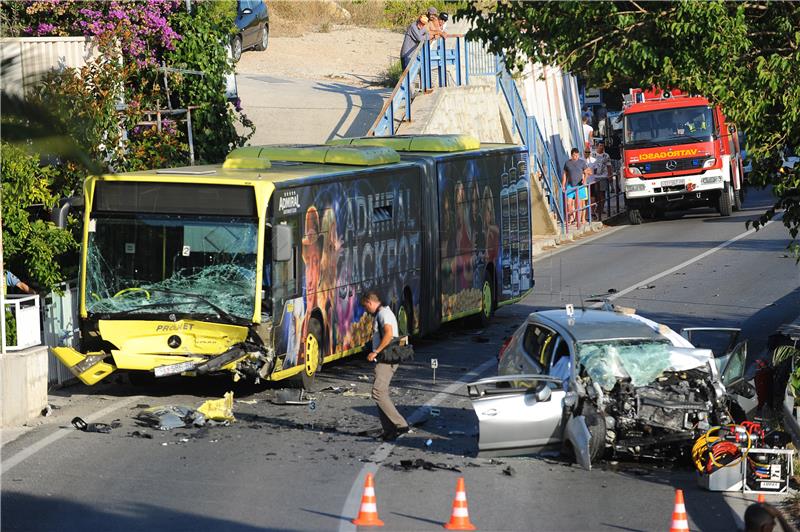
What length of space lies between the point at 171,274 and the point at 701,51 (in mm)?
6700

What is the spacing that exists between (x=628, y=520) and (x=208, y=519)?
3277mm

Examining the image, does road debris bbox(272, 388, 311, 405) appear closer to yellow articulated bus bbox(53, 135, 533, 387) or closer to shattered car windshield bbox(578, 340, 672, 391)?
yellow articulated bus bbox(53, 135, 533, 387)

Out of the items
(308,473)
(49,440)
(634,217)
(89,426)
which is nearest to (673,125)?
(634,217)

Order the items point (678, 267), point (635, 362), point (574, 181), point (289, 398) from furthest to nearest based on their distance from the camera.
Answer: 1. point (574, 181)
2. point (678, 267)
3. point (289, 398)
4. point (635, 362)

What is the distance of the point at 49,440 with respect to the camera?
13398 mm

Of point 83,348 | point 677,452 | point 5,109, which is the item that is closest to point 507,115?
point 83,348

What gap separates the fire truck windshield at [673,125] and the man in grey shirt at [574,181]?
2.04 m

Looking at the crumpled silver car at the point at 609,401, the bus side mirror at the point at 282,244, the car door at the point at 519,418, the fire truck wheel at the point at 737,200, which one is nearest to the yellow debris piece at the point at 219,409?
the bus side mirror at the point at 282,244

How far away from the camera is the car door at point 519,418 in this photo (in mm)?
12055

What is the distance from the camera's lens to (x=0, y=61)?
320cm

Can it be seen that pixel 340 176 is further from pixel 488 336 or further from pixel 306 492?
pixel 306 492

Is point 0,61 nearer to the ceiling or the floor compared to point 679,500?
nearer to the ceiling

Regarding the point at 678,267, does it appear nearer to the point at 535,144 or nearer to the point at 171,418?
the point at 535,144

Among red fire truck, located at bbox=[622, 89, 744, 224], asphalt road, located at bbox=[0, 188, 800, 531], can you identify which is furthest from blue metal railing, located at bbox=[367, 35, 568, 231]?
asphalt road, located at bbox=[0, 188, 800, 531]
